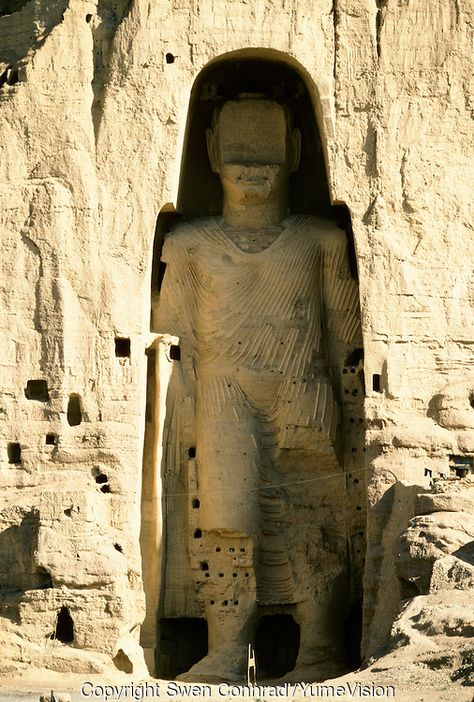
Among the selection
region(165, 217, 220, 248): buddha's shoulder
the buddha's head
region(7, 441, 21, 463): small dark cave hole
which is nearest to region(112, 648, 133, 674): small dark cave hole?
region(7, 441, 21, 463): small dark cave hole

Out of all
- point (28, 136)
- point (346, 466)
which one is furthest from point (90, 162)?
point (346, 466)

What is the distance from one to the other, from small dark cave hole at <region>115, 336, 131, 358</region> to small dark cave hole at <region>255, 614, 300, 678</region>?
3.07m

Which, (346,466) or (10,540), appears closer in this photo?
(10,540)

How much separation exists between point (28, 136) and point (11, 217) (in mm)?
828

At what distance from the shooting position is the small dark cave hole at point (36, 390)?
2350 cm

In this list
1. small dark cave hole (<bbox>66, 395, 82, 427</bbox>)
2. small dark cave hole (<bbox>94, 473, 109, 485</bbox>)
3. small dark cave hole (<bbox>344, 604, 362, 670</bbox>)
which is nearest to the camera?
small dark cave hole (<bbox>94, 473, 109, 485</bbox>)

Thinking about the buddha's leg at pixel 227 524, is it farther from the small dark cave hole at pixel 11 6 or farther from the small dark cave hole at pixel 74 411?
the small dark cave hole at pixel 11 6

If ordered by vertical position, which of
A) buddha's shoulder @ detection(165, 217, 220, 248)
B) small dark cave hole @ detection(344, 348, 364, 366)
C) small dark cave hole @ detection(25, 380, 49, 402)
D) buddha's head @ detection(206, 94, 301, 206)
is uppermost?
buddha's head @ detection(206, 94, 301, 206)

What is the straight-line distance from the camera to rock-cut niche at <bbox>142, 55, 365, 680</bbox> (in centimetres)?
2380

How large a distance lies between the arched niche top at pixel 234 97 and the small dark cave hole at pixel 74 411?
2524mm

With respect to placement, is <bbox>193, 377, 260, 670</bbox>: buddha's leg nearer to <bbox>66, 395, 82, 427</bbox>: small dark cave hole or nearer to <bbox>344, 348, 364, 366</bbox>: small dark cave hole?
<bbox>344, 348, 364, 366</bbox>: small dark cave hole

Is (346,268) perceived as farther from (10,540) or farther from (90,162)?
(10,540)

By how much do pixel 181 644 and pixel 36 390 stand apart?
120 inches

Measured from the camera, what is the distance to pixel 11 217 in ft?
78.1
